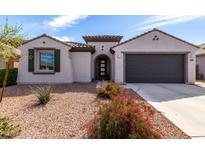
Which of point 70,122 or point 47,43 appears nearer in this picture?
point 70,122

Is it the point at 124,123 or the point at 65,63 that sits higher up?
the point at 65,63

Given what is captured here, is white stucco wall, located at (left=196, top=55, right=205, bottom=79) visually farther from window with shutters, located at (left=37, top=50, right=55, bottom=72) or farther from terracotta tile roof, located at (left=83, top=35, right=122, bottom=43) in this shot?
window with shutters, located at (left=37, top=50, right=55, bottom=72)

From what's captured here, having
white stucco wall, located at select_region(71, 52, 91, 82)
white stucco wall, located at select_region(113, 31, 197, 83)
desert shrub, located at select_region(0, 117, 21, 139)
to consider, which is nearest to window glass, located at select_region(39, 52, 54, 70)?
→ white stucco wall, located at select_region(71, 52, 91, 82)

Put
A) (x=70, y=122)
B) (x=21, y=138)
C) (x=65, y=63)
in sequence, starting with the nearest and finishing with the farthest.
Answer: (x=21, y=138), (x=70, y=122), (x=65, y=63)

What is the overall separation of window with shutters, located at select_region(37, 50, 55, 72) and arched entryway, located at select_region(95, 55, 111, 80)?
532 cm

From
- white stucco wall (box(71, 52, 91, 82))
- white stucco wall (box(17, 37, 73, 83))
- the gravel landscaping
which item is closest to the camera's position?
the gravel landscaping

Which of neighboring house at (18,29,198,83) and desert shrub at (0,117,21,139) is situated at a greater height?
neighboring house at (18,29,198,83)

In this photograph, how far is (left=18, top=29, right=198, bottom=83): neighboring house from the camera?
1841 centimetres

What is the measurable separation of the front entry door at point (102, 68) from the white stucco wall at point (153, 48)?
4457 mm

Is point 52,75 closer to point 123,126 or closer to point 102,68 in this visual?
point 102,68
